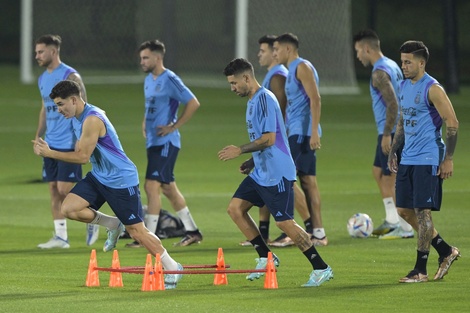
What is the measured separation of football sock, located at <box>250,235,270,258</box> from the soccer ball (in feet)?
11.8

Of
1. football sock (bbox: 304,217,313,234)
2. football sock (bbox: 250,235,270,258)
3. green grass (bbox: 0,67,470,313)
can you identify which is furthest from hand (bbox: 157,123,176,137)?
football sock (bbox: 250,235,270,258)

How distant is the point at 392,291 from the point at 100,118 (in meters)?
3.03

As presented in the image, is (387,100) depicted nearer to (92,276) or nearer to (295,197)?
(295,197)

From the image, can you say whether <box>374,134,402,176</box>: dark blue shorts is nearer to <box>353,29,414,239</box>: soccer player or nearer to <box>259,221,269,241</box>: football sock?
<box>353,29,414,239</box>: soccer player

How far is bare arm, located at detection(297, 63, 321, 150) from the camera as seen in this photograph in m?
14.9

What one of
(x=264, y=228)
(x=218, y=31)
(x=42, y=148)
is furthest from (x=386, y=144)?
(x=218, y=31)

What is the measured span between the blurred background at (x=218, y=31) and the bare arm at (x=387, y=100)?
22683mm

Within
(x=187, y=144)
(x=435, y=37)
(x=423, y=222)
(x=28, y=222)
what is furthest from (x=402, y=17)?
(x=423, y=222)

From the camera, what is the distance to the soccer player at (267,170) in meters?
11.6

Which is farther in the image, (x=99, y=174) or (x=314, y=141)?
(x=314, y=141)

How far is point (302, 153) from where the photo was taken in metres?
15.1

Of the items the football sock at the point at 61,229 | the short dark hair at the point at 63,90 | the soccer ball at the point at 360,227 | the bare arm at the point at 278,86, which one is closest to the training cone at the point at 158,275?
the short dark hair at the point at 63,90

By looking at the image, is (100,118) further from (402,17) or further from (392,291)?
(402,17)

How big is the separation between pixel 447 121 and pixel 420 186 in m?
0.66
